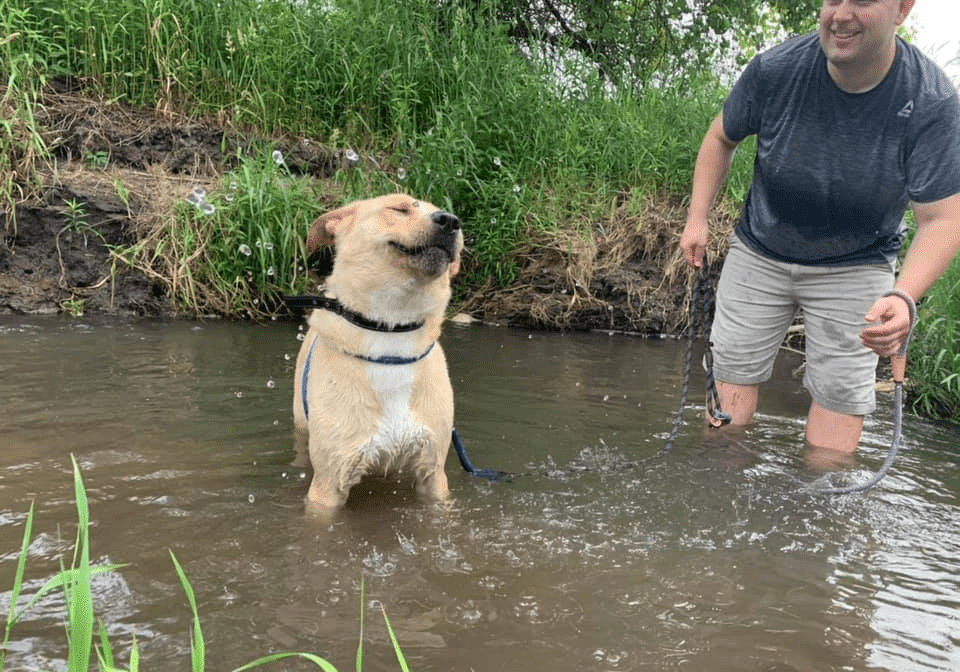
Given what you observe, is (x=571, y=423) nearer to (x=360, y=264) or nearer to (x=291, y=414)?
(x=291, y=414)

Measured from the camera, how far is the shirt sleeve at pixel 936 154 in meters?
2.84

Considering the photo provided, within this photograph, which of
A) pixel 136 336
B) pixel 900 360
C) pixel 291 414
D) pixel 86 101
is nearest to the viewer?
A: pixel 900 360

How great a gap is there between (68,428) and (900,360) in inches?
138

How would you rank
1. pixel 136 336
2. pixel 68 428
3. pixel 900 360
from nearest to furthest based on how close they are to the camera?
1. pixel 900 360
2. pixel 68 428
3. pixel 136 336

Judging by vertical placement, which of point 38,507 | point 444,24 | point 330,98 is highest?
point 444,24

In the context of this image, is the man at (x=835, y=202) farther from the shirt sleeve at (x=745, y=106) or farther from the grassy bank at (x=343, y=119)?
the grassy bank at (x=343, y=119)

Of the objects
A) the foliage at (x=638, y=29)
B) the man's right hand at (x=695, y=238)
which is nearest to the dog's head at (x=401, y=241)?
the man's right hand at (x=695, y=238)

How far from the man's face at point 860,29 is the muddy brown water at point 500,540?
5.63 feet

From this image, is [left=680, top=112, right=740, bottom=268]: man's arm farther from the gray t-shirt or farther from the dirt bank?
the dirt bank

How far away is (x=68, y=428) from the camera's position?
141 inches

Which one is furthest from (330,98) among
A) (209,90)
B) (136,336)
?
(136,336)

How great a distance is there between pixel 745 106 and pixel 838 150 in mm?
449

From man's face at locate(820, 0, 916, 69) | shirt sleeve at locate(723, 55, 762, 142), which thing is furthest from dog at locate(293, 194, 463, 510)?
man's face at locate(820, 0, 916, 69)

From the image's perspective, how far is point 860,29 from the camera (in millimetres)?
2846
